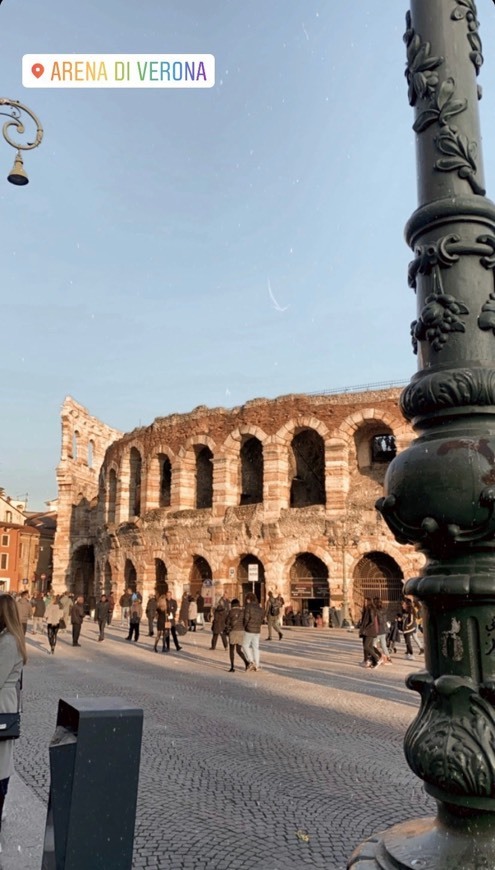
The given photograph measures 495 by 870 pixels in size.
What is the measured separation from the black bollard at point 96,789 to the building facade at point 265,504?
2244 cm

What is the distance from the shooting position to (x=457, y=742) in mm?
2119

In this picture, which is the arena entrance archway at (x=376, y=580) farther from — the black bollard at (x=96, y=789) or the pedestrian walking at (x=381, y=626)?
the black bollard at (x=96, y=789)

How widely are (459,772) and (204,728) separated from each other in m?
6.36

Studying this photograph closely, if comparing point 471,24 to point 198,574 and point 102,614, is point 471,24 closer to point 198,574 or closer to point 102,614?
point 102,614

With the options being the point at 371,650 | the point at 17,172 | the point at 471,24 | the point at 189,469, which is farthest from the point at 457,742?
the point at 189,469

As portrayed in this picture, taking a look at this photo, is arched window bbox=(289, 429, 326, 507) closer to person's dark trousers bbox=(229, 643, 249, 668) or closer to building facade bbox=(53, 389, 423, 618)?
building facade bbox=(53, 389, 423, 618)

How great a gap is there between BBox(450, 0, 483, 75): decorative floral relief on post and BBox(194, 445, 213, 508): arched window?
31274 mm

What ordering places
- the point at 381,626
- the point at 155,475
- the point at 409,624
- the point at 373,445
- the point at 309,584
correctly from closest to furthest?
1. the point at 381,626
2. the point at 409,624
3. the point at 309,584
4. the point at 373,445
5. the point at 155,475

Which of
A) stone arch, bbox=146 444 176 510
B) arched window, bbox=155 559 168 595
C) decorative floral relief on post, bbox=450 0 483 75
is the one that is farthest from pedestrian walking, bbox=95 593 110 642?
decorative floral relief on post, bbox=450 0 483 75

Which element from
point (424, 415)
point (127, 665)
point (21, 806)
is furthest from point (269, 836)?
point (127, 665)

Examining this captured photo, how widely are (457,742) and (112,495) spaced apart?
3785 cm

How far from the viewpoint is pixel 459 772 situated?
2.08 meters

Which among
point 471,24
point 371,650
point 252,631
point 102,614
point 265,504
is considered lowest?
point 371,650

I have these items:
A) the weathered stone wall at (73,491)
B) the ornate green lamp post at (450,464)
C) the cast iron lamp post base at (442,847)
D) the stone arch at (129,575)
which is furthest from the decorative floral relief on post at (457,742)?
the weathered stone wall at (73,491)
